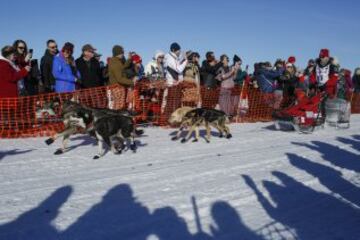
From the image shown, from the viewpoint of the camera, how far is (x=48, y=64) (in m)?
8.95

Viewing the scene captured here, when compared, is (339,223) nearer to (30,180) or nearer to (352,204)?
(352,204)

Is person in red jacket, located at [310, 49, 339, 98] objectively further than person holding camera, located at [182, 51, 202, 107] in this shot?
Yes

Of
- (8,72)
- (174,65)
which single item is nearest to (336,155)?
(174,65)

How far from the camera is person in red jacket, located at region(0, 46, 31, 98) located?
8008 millimetres

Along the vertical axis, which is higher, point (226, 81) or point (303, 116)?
point (226, 81)

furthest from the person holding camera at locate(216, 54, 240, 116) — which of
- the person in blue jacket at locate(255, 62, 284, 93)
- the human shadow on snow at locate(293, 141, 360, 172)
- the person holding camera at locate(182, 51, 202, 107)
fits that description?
the human shadow on snow at locate(293, 141, 360, 172)

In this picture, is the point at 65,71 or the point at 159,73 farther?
the point at 159,73

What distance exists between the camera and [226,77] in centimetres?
1176

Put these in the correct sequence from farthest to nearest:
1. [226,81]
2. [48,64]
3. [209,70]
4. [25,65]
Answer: [226,81]
[209,70]
[48,64]
[25,65]

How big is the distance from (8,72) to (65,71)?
4.10ft

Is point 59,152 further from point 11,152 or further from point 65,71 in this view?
point 65,71

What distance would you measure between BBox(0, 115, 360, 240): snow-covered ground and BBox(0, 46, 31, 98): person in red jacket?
3.49ft

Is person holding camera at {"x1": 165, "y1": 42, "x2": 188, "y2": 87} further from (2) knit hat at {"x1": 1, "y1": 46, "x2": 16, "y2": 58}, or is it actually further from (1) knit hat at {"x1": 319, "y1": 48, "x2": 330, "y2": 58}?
(2) knit hat at {"x1": 1, "y1": 46, "x2": 16, "y2": 58}

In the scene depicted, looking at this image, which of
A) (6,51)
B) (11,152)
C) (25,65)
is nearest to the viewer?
(11,152)
